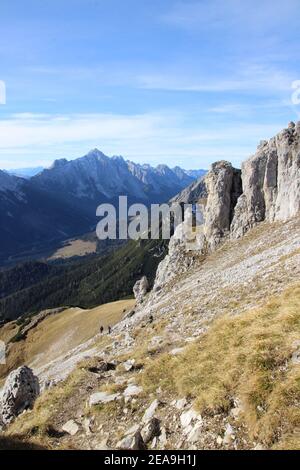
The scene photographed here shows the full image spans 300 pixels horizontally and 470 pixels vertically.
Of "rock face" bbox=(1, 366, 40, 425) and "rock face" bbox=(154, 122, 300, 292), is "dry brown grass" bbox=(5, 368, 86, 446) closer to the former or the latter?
"rock face" bbox=(1, 366, 40, 425)

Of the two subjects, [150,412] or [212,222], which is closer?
[150,412]

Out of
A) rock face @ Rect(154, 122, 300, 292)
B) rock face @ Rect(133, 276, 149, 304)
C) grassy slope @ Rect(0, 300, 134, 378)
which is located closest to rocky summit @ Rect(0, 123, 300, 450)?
rock face @ Rect(154, 122, 300, 292)

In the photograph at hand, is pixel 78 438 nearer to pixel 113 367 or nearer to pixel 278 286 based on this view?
pixel 113 367

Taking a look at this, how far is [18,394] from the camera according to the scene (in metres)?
26.6

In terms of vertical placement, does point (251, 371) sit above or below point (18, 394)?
above

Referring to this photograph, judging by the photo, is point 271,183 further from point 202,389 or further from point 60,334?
point 60,334

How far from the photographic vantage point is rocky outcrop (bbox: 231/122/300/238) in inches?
2619

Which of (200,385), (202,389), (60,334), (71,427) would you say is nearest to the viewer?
(202,389)

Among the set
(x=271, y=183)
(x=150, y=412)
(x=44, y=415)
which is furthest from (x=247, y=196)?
(x=150, y=412)

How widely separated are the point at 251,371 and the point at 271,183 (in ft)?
196

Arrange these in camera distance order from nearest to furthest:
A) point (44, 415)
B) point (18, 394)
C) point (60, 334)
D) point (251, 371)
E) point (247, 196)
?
point (251, 371) < point (44, 415) < point (18, 394) < point (247, 196) < point (60, 334)

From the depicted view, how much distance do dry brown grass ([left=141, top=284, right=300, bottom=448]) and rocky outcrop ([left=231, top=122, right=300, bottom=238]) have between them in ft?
141
